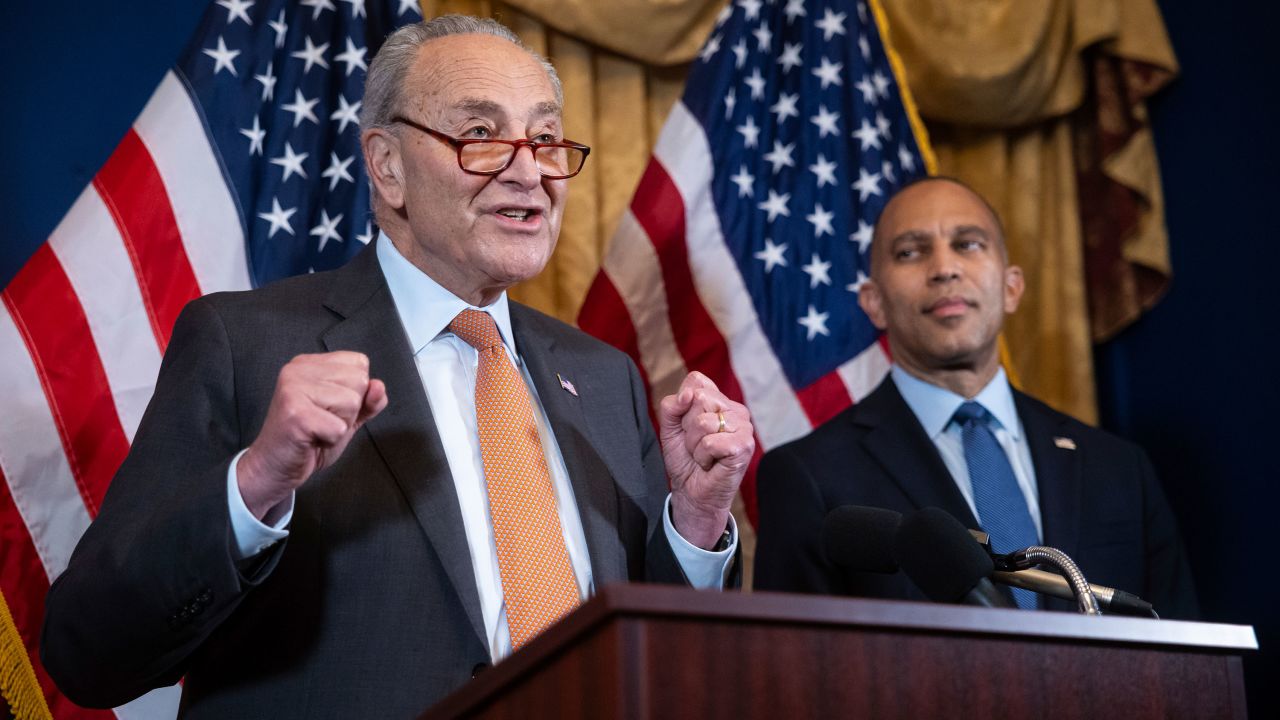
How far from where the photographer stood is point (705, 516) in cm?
194

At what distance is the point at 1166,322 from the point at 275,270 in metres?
2.42

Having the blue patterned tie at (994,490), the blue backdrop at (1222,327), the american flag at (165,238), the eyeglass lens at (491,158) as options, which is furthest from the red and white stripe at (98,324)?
the blue backdrop at (1222,327)

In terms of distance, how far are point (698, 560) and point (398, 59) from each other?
0.98 m

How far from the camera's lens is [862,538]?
1.66 meters

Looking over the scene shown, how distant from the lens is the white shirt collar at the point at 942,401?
3.00 meters

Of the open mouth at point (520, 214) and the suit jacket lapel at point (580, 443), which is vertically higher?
the open mouth at point (520, 214)

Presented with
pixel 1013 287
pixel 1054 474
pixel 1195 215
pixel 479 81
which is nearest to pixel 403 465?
pixel 479 81

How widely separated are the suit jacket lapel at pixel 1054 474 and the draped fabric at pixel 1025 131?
0.79 metres

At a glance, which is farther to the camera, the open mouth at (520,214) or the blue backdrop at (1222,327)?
the blue backdrop at (1222,327)

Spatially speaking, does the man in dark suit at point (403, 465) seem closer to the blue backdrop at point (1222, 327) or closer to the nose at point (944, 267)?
the nose at point (944, 267)

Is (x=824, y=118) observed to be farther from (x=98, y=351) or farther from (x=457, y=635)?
(x=457, y=635)

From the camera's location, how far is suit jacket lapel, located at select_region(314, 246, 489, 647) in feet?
5.96

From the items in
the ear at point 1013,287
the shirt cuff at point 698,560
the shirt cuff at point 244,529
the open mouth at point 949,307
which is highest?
the ear at point 1013,287

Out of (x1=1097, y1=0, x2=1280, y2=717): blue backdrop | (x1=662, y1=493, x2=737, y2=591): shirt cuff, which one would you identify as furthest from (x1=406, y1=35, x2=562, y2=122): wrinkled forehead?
(x1=1097, y1=0, x2=1280, y2=717): blue backdrop
